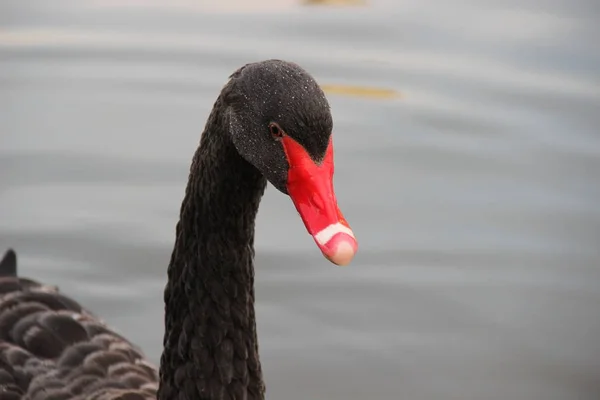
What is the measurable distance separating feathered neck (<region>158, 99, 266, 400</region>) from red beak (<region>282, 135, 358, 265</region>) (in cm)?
24

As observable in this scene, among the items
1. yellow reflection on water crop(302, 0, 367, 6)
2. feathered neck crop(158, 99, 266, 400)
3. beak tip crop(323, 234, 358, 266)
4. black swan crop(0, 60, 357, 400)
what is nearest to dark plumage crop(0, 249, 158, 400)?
black swan crop(0, 60, 357, 400)

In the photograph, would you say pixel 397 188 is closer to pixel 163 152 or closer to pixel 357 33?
pixel 163 152

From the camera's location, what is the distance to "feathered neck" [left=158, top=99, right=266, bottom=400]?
2.35m

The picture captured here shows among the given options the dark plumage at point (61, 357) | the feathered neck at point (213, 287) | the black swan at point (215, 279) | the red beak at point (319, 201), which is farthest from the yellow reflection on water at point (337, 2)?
the red beak at point (319, 201)

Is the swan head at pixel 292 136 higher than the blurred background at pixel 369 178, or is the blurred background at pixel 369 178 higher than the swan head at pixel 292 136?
the blurred background at pixel 369 178

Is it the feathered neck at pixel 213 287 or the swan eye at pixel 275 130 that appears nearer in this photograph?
the swan eye at pixel 275 130

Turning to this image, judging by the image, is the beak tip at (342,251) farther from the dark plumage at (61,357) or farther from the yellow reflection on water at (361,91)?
the yellow reflection on water at (361,91)

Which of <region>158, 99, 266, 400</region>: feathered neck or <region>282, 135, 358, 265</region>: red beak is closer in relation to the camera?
<region>282, 135, 358, 265</region>: red beak

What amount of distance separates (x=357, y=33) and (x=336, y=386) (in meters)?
3.66

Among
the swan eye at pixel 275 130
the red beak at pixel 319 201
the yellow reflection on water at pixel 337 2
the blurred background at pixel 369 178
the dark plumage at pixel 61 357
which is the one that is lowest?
the dark plumage at pixel 61 357

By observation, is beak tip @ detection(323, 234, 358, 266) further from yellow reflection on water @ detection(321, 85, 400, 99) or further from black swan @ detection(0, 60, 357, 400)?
yellow reflection on water @ detection(321, 85, 400, 99)

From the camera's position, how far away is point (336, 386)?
11.7 ft

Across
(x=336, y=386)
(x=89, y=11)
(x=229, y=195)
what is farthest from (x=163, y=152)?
(x=229, y=195)

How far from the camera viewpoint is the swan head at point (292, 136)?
6.65ft
